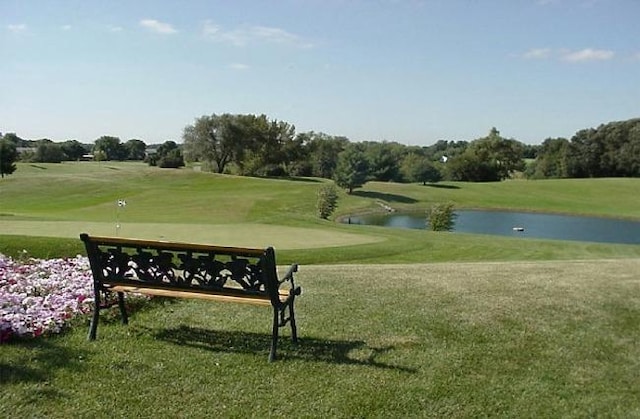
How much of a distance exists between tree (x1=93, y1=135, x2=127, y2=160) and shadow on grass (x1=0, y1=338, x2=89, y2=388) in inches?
4446

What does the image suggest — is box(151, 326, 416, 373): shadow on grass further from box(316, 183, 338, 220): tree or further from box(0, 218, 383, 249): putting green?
box(316, 183, 338, 220): tree

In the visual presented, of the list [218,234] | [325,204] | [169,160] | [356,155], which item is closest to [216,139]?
[169,160]

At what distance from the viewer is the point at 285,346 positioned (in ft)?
20.1

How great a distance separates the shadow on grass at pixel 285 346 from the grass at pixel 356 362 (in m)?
0.02

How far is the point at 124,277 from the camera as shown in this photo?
255 inches

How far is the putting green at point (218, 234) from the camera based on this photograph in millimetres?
19016

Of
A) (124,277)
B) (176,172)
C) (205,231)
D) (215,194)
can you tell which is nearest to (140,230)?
(205,231)

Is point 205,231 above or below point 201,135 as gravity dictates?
below

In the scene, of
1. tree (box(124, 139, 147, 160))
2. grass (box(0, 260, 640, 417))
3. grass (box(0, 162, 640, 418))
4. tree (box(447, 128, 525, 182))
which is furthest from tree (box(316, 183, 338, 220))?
tree (box(124, 139, 147, 160))

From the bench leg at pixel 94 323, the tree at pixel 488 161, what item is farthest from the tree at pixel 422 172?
the bench leg at pixel 94 323

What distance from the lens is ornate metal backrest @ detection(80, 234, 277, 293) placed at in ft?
19.0

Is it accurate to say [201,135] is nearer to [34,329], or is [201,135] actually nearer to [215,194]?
[215,194]

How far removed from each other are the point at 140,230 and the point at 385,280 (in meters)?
14.9

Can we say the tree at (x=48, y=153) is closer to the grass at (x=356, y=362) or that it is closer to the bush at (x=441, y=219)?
the bush at (x=441, y=219)
